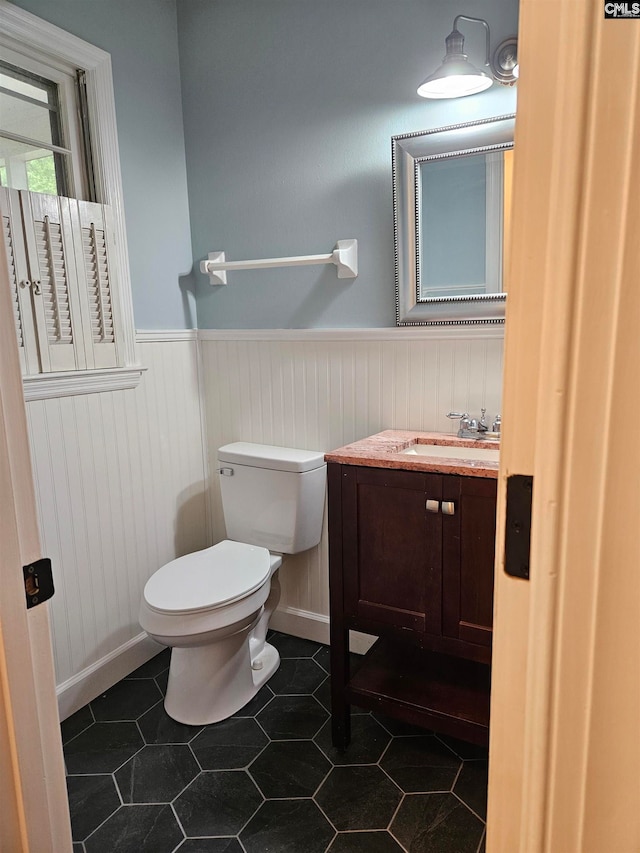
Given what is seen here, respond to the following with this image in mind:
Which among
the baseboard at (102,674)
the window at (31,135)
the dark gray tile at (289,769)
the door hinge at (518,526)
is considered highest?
the window at (31,135)

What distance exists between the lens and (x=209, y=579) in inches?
75.5

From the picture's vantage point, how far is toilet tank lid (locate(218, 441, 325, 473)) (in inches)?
81.7

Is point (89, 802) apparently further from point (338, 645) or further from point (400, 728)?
point (400, 728)

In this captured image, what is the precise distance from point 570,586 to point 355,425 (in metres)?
1.66

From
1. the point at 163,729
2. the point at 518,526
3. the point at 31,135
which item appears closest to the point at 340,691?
the point at 163,729

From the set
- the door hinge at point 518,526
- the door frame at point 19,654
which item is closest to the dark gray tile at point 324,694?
the door frame at point 19,654

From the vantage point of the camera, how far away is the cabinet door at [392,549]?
5.14 feet

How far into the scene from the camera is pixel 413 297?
6.38 ft

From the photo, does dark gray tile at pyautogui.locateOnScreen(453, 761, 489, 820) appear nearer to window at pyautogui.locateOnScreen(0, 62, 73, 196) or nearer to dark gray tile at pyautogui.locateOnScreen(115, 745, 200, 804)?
dark gray tile at pyautogui.locateOnScreen(115, 745, 200, 804)

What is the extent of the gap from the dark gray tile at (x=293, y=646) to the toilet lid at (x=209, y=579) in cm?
50

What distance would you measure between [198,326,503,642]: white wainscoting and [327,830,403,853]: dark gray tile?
0.89 metres

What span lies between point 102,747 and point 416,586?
1119 mm

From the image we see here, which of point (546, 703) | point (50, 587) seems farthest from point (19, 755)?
point (546, 703)

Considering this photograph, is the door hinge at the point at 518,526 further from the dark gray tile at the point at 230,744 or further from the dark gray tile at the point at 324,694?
the dark gray tile at the point at 324,694
